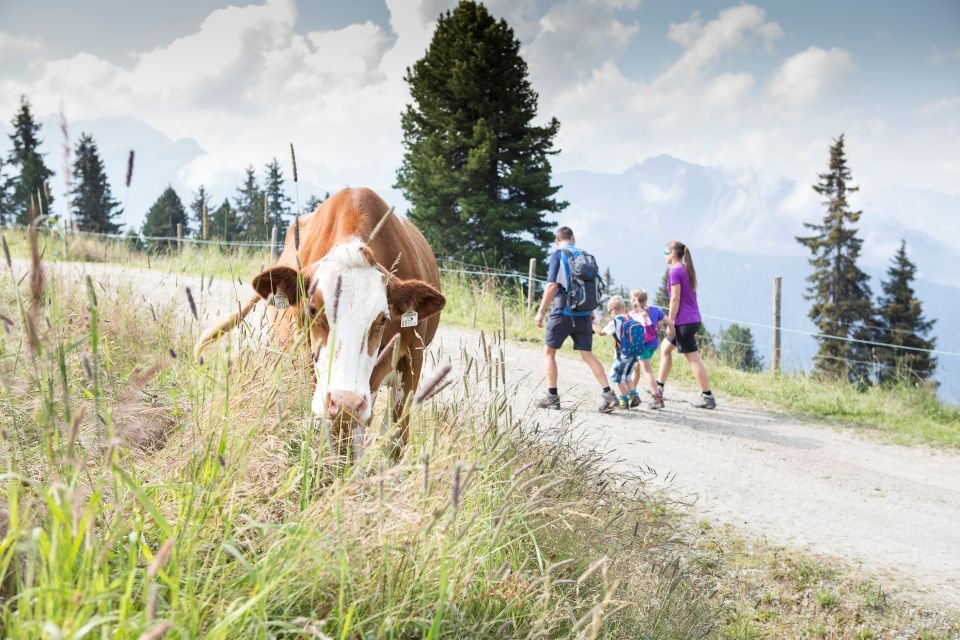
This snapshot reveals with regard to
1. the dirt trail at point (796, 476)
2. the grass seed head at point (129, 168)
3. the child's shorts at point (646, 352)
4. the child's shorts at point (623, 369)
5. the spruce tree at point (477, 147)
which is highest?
the spruce tree at point (477, 147)

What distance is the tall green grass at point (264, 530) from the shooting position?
4.55ft

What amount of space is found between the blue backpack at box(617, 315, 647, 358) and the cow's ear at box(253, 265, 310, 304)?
5.46 metres

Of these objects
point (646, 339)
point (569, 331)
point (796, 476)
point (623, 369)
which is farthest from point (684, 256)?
point (796, 476)

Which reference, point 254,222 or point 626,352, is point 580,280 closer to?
point 626,352

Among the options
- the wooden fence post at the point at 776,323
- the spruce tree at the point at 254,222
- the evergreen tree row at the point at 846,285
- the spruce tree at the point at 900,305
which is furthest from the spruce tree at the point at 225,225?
the spruce tree at the point at 900,305

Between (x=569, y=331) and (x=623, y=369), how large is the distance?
90 centimetres

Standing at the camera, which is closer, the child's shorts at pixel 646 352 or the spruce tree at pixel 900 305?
the child's shorts at pixel 646 352

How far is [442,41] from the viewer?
2664 cm

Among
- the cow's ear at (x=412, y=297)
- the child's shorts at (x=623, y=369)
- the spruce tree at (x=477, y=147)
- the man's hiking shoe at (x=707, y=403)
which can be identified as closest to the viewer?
the cow's ear at (x=412, y=297)

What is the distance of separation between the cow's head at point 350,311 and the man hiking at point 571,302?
4291 millimetres

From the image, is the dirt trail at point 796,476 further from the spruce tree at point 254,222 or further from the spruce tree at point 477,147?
the spruce tree at point 477,147

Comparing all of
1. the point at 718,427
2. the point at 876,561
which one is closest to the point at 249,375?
the point at 876,561

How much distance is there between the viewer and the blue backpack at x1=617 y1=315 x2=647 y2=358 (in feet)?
26.6

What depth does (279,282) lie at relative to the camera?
3.33m
